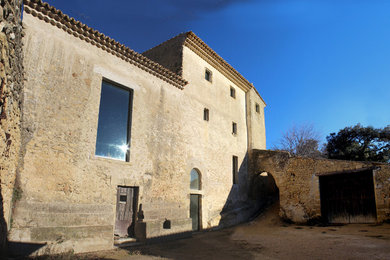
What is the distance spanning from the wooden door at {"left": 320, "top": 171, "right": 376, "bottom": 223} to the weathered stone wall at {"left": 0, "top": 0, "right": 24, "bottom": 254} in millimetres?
12062

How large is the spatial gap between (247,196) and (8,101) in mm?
13158

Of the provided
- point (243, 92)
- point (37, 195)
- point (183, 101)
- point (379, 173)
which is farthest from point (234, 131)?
point (37, 195)

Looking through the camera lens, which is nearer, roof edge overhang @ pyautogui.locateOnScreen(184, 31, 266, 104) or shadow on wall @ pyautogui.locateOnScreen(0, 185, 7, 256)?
shadow on wall @ pyautogui.locateOnScreen(0, 185, 7, 256)

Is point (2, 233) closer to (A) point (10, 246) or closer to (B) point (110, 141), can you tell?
(A) point (10, 246)

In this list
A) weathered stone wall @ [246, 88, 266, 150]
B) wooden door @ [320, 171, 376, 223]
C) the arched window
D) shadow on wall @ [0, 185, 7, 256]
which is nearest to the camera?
shadow on wall @ [0, 185, 7, 256]

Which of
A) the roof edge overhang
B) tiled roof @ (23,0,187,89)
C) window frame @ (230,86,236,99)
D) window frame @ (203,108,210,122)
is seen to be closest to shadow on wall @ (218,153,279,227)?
window frame @ (230,86,236,99)

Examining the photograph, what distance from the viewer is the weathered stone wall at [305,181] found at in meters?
10.7

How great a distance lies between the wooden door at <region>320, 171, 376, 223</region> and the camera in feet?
36.5

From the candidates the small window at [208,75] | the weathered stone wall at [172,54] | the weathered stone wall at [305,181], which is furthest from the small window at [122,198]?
the weathered stone wall at [305,181]

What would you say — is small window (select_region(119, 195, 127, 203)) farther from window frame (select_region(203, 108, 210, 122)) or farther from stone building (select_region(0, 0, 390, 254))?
window frame (select_region(203, 108, 210, 122))

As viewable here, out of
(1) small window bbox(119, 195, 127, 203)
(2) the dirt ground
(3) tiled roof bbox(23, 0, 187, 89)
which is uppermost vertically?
(3) tiled roof bbox(23, 0, 187, 89)

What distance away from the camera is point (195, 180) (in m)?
11.8

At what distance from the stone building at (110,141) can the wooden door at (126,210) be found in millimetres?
31

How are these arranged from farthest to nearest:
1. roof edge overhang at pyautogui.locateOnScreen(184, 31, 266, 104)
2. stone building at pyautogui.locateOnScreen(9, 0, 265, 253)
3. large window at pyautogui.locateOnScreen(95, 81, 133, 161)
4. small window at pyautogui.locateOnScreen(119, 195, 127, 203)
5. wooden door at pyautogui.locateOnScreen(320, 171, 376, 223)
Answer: roof edge overhang at pyautogui.locateOnScreen(184, 31, 266, 104) → wooden door at pyautogui.locateOnScreen(320, 171, 376, 223) → small window at pyautogui.locateOnScreen(119, 195, 127, 203) → large window at pyautogui.locateOnScreen(95, 81, 133, 161) → stone building at pyautogui.locateOnScreen(9, 0, 265, 253)
